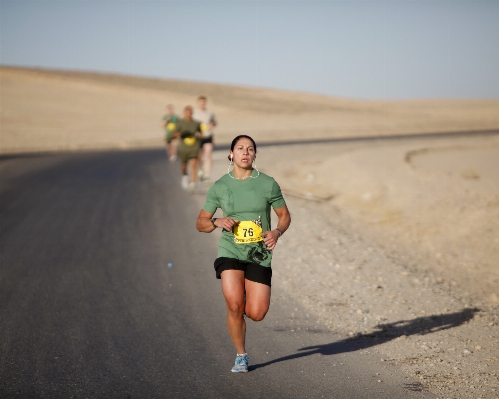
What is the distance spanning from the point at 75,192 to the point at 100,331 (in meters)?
9.80

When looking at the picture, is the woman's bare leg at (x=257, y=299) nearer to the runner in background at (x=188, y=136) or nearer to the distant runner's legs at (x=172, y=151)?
the runner in background at (x=188, y=136)

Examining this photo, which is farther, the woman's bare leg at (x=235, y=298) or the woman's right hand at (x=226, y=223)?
the woman's bare leg at (x=235, y=298)

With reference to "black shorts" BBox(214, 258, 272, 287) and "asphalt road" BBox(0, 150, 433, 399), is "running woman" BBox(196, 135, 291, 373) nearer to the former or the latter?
"black shorts" BBox(214, 258, 272, 287)

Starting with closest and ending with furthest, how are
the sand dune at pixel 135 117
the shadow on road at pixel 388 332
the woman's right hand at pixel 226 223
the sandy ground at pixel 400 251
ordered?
the woman's right hand at pixel 226 223
the shadow on road at pixel 388 332
the sandy ground at pixel 400 251
the sand dune at pixel 135 117

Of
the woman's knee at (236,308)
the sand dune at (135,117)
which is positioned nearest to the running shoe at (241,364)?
the woman's knee at (236,308)

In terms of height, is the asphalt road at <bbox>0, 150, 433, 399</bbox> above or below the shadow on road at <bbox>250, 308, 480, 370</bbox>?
below

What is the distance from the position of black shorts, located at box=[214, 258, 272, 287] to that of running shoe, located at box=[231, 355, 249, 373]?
0.63m

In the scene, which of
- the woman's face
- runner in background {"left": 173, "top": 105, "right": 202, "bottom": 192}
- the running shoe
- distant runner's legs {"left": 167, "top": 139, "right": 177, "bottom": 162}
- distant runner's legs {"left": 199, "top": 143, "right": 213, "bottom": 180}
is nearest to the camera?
the woman's face

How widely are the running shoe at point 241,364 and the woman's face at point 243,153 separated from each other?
150 cm

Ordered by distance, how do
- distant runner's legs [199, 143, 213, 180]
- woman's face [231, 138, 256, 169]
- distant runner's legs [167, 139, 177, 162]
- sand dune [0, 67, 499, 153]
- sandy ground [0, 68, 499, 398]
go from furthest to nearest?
sand dune [0, 67, 499, 153]
distant runner's legs [167, 139, 177, 162]
distant runner's legs [199, 143, 213, 180]
sandy ground [0, 68, 499, 398]
woman's face [231, 138, 256, 169]

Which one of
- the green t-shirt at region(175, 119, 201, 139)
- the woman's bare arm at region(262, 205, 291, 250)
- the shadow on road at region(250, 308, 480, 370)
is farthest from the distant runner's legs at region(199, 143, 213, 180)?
the woman's bare arm at region(262, 205, 291, 250)

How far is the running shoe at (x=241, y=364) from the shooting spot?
16.8ft

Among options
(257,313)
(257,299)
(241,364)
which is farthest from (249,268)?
(241,364)

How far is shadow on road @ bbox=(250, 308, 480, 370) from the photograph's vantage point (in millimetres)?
5703
